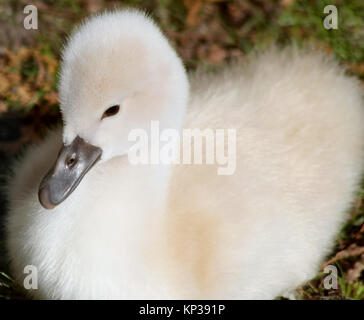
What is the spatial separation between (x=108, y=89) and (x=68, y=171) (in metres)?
0.29

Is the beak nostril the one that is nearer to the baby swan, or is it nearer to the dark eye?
the baby swan

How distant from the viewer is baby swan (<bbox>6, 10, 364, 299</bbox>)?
2219 mm

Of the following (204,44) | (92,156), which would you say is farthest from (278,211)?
(204,44)

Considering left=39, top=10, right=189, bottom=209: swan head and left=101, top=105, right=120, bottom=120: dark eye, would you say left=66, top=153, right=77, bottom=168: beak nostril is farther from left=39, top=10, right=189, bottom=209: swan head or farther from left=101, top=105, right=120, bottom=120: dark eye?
left=101, top=105, right=120, bottom=120: dark eye

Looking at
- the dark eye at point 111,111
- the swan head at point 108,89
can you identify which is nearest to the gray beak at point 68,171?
the swan head at point 108,89

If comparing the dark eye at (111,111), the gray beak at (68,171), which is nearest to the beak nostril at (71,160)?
the gray beak at (68,171)

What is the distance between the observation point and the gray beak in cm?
222

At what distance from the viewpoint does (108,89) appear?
85.0 inches

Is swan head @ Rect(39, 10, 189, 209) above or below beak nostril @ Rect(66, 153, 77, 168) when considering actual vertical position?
above

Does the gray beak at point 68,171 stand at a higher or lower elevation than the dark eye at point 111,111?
lower

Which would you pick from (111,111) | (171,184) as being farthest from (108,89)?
(171,184)

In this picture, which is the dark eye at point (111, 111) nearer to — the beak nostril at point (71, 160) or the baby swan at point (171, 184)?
the baby swan at point (171, 184)

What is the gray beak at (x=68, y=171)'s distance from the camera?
7.28 feet

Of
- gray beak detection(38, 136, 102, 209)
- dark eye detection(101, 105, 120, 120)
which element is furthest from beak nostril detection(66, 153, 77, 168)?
dark eye detection(101, 105, 120, 120)
